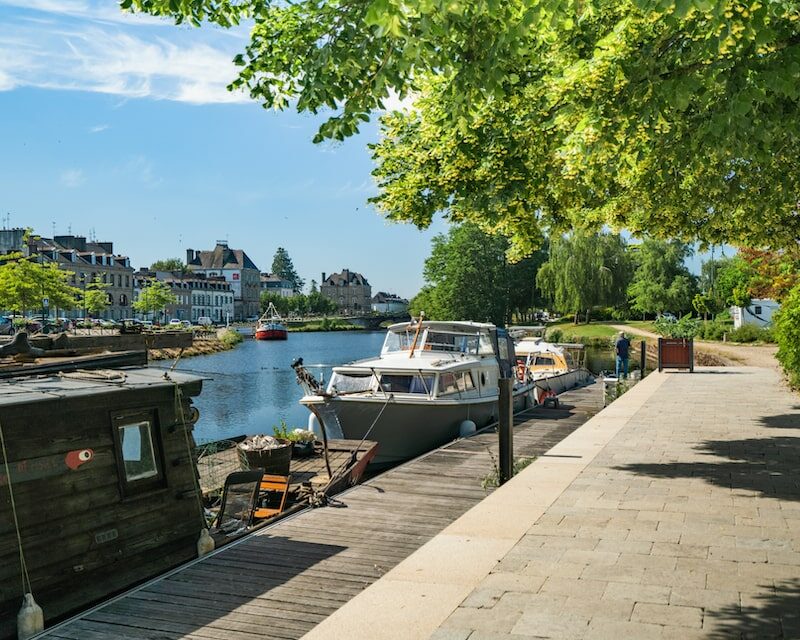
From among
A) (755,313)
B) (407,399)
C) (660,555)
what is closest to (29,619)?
(660,555)

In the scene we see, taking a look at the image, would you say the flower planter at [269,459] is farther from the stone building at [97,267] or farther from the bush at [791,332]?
the stone building at [97,267]

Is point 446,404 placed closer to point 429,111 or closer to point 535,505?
point 429,111

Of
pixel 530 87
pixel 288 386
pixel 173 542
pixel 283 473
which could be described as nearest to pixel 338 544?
pixel 173 542

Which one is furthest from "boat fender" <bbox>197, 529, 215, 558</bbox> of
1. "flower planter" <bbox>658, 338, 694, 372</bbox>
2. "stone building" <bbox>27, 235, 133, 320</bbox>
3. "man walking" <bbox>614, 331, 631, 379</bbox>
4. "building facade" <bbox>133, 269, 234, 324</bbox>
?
"building facade" <bbox>133, 269, 234, 324</bbox>

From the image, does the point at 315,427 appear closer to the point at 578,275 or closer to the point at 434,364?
the point at 434,364

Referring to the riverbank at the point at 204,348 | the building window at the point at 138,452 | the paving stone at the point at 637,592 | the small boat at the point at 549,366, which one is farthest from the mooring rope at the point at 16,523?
the riverbank at the point at 204,348

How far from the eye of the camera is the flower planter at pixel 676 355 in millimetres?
31797

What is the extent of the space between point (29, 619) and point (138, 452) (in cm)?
227

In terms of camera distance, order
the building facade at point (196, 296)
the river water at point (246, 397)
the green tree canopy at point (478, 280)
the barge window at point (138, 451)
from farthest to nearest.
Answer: the building facade at point (196, 296)
the green tree canopy at point (478, 280)
the river water at point (246, 397)
the barge window at point (138, 451)

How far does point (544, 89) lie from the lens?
1320cm

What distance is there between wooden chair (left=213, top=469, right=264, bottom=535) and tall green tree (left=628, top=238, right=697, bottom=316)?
74056 mm

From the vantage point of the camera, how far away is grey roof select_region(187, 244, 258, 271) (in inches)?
7392

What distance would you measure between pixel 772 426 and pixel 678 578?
10.4m

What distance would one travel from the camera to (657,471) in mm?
12023
